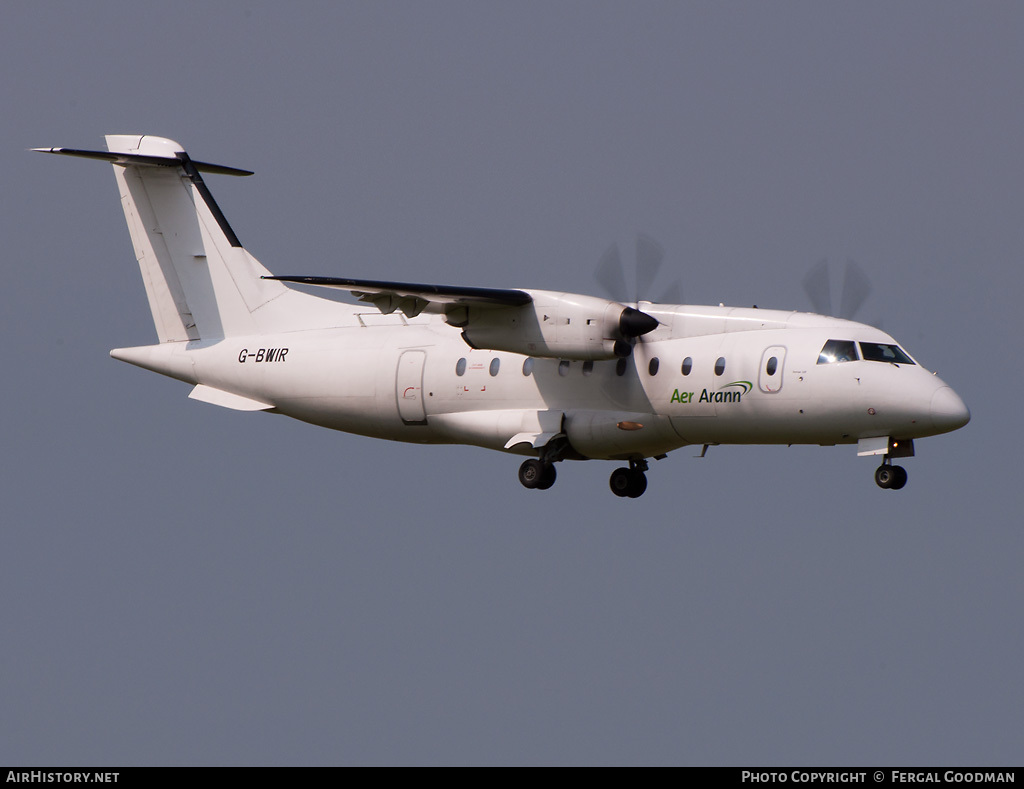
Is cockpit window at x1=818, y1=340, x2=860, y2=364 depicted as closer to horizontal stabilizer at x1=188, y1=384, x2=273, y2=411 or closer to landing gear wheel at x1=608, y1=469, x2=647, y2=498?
landing gear wheel at x1=608, y1=469, x2=647, y2=498

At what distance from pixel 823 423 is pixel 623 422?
2980 mm

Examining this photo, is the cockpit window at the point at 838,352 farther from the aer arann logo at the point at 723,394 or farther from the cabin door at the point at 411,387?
the cabin door at the point at 411,387

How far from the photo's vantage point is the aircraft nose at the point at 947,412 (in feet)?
72.9

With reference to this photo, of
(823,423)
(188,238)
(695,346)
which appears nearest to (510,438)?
(695,346)

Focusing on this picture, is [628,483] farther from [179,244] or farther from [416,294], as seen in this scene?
[179,244]

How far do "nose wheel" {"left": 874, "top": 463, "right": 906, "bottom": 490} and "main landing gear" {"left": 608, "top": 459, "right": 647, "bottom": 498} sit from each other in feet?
14.3

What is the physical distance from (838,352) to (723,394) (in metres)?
1.70

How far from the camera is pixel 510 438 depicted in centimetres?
2528

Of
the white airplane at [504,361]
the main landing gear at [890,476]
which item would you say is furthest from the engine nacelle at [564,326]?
the main landing gear at [890,476]

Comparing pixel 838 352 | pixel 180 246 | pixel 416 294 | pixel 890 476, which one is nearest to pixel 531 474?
pixel 416 294

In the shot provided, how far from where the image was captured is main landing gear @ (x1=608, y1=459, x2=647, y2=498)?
26.1m

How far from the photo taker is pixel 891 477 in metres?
22.8

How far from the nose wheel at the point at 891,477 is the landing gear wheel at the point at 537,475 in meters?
4.95
